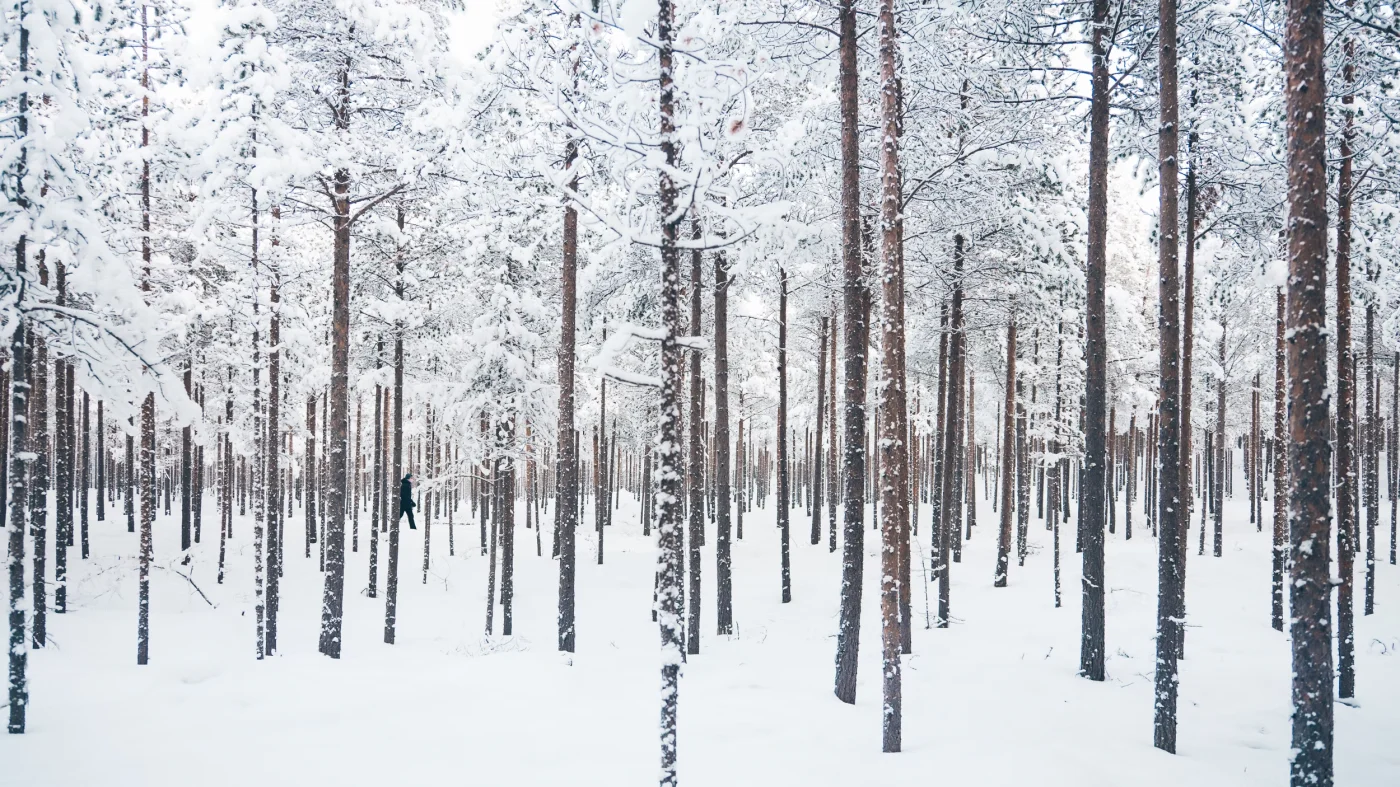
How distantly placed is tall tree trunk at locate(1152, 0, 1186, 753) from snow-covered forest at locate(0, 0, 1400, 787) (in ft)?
0.16

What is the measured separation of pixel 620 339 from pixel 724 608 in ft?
37.2

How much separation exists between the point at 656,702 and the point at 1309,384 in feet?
30.7

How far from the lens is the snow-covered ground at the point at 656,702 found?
882 centimetres

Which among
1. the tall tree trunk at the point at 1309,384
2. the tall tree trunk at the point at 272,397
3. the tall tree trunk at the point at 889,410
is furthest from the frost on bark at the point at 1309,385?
the tall tree trunk at the point at 272,397

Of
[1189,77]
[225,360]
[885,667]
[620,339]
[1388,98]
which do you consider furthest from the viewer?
[225,360]

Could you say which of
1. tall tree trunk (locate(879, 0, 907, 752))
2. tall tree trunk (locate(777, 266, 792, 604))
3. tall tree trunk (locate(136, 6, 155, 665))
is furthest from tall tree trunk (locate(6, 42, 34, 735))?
tall tree trunk (locate(777, 266, 792, 604))

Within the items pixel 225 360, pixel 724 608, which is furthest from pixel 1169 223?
pixel 225 360

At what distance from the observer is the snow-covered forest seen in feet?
25.6

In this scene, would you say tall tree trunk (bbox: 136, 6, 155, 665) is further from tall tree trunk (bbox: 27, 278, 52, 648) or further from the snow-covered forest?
tall tree trunk (bbox: 27, 278, 52, 648)

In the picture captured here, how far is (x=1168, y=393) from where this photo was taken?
29.6 ft

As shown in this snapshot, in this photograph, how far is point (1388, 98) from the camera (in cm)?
1053

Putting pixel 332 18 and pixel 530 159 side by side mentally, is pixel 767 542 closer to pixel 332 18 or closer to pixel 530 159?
pixel 530 159

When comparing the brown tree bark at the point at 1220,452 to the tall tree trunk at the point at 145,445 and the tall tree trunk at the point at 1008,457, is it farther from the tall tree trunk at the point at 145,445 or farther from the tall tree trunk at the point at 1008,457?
the tall tree trunk at the point at 145,445

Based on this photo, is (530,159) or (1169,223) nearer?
(1169,223)
